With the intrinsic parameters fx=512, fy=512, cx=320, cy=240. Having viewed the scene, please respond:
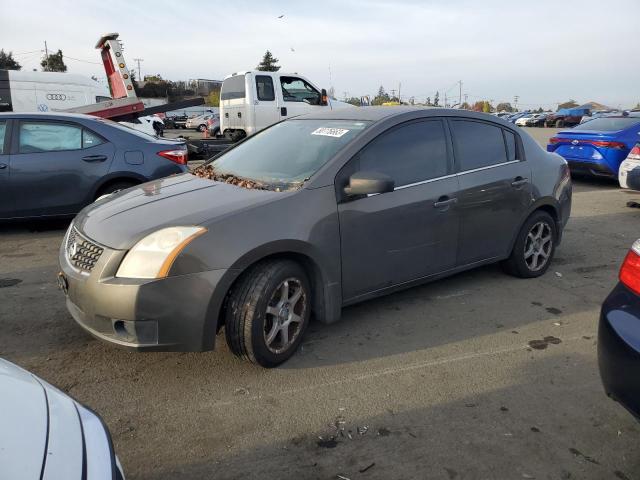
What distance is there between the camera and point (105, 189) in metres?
6.41

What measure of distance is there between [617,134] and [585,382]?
27.0 feet

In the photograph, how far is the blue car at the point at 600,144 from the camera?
9680 millimetres

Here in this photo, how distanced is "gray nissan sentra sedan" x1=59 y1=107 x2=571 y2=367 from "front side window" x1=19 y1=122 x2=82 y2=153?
2.90 meters

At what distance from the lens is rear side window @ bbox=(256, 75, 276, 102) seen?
13.2 meters

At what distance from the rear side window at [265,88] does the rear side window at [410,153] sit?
9.71 metres

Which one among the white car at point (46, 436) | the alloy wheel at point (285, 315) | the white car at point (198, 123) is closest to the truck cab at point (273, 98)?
the alloy wheel at point (285, 315)

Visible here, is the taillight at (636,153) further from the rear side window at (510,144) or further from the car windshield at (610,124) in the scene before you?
the rear side window at (510,144)

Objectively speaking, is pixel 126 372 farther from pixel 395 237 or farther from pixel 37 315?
pixel 395 237

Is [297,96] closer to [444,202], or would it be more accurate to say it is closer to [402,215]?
[444,202]

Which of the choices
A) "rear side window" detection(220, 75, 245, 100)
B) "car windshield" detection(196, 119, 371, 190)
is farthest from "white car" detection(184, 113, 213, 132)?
"car windshield" detection(196, 119, 371, 190)

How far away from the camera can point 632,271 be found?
234cm

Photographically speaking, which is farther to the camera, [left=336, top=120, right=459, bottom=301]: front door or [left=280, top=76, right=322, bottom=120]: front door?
[left=280, top=76, right=322, bottom=120]: front door

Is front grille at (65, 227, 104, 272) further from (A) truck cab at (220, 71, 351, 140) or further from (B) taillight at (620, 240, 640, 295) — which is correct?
(A) truck cab at (220, 71, 351, 140)

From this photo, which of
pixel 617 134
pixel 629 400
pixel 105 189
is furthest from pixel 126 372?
pixel 617 134
